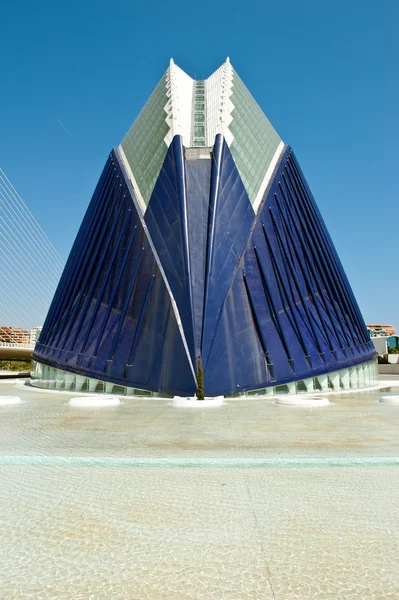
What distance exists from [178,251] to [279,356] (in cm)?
636

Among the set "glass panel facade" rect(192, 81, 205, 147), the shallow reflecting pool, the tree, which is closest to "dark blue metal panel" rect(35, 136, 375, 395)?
the tree

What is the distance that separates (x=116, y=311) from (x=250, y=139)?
533 inches

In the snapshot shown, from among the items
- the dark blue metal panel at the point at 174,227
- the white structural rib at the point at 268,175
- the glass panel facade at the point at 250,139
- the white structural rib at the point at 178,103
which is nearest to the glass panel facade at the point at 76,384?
the dark blue metal panel at the point at 174,227

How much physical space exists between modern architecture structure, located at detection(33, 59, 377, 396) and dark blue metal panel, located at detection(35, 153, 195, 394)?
0.07 m

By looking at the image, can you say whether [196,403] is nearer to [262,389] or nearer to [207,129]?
[262,389]

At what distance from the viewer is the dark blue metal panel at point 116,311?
2041cm

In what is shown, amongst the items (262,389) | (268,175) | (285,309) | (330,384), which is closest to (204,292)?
(285,309)

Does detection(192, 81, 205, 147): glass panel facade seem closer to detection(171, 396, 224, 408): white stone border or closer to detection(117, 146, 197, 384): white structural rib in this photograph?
detection(117, 146, 197, 384): white structural rib

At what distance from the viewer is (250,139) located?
96.6 ft

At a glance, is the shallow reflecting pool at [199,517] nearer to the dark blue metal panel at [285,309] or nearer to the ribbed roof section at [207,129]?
the dark blue metal panel at [285,309]

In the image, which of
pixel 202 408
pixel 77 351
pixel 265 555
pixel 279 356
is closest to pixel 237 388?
pixel 279 356

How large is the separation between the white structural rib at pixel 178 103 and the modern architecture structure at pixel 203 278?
0.59 ft

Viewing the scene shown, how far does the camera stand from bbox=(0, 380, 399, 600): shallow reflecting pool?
3.23 m

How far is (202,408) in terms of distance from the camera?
15672 millimetres
